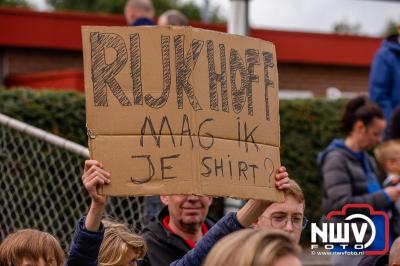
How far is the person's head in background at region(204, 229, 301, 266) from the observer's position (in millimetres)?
2941

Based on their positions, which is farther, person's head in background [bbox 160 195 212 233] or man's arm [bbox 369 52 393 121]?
man's arm [bbox 369 52 393 121]

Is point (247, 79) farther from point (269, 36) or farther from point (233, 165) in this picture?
point (269, 36)

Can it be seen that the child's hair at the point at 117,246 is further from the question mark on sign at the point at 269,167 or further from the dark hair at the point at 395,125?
the dark hair at the point at 395,125

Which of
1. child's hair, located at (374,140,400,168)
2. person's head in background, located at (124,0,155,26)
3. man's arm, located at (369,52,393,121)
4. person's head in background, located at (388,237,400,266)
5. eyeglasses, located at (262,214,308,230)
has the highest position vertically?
person's head in background, located at (124,0,155,26)

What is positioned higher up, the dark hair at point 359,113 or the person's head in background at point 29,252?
the dark hair at point 359,113

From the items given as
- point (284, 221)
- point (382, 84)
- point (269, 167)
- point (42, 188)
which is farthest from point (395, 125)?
point (269, 167)

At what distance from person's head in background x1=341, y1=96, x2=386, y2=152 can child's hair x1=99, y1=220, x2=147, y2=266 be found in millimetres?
2636

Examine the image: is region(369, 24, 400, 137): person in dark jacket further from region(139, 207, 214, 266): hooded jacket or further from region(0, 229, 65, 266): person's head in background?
region(0, 229, 65, 266): person's head in background

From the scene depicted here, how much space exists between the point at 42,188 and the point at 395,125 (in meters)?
2.66

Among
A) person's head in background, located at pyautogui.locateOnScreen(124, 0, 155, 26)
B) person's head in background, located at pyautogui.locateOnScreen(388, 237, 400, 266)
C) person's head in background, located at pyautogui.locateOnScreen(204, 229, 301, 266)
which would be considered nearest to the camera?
person's head in background, located at pyautogui.locateOnScreen(204, 229, 301, 266)

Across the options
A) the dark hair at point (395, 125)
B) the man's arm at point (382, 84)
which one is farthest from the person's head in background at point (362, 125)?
the man's arm at point (382, 84)

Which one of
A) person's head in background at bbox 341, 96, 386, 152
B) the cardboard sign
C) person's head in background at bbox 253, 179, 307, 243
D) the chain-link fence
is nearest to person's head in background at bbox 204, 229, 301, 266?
the cardboard sign

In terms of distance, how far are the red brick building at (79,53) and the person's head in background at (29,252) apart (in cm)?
837

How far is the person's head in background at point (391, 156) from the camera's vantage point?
23.1 ft
